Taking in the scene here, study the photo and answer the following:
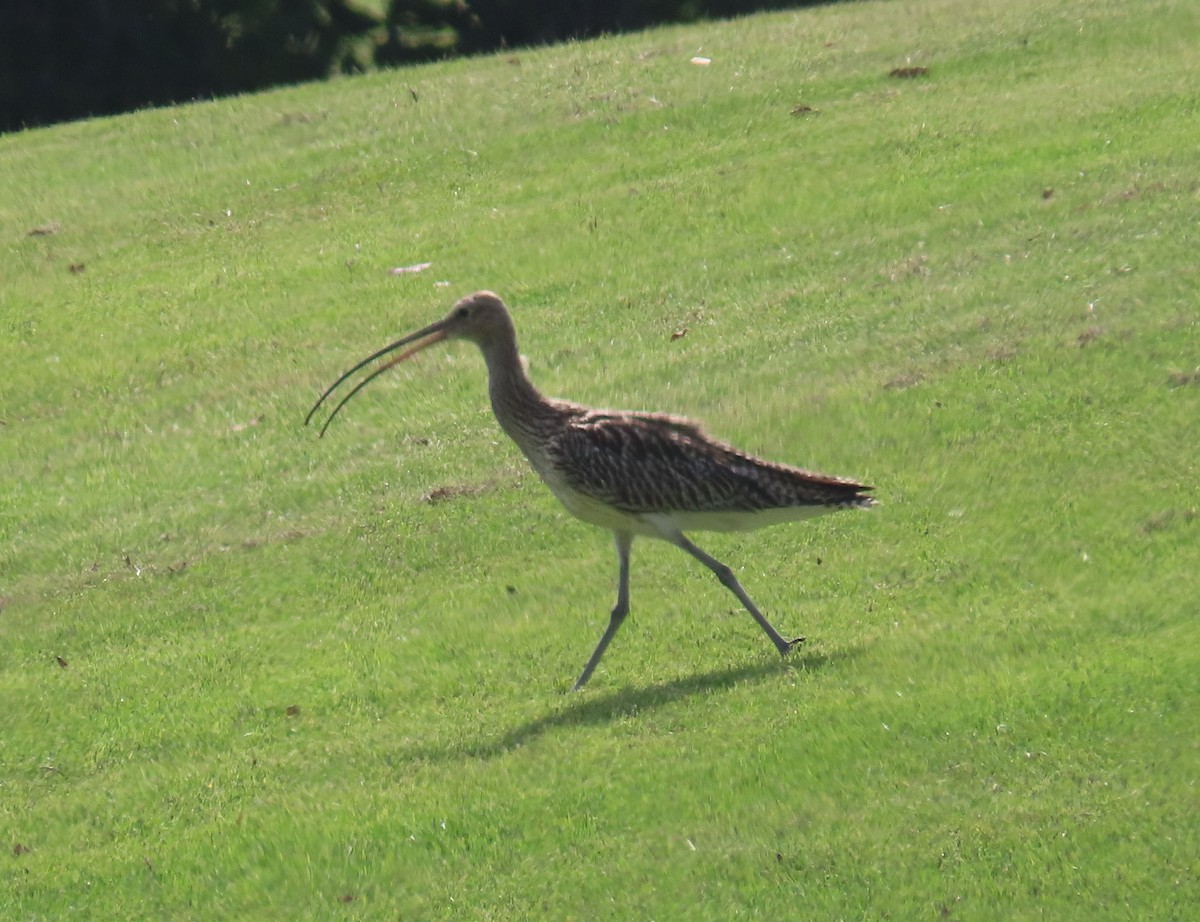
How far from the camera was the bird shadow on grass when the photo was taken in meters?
10.8

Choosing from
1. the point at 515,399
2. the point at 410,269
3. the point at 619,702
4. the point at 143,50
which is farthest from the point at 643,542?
the point at 143,50

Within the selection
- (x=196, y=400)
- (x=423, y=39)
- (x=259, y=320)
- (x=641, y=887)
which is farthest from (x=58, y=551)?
(x=423, y=39)

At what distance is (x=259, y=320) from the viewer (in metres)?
Result: 20.2

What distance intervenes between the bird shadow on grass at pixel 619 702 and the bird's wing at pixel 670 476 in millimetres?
934

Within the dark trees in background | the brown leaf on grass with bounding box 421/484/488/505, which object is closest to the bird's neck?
the brown leaf on grass with bounding box 421/484/488/505

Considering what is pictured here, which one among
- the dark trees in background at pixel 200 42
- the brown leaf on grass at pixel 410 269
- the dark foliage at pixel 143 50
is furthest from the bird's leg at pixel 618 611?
the dark foliage at pixel 143 50

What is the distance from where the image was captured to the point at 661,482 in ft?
37.3

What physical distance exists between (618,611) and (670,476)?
89 cm

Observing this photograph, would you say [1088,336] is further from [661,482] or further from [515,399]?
[515,399]

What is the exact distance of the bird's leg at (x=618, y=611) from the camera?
1145 centimetres

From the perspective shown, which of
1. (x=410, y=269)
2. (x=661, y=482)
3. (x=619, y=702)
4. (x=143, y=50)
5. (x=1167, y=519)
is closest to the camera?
(x=619, y=702)

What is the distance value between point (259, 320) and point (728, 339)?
17.7 ft

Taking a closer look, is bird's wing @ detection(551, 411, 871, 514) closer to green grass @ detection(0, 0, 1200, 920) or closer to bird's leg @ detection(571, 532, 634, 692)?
bird's leg @ detection(571, 532, 634, 692)

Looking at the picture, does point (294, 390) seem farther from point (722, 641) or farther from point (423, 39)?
point (423, 39)
